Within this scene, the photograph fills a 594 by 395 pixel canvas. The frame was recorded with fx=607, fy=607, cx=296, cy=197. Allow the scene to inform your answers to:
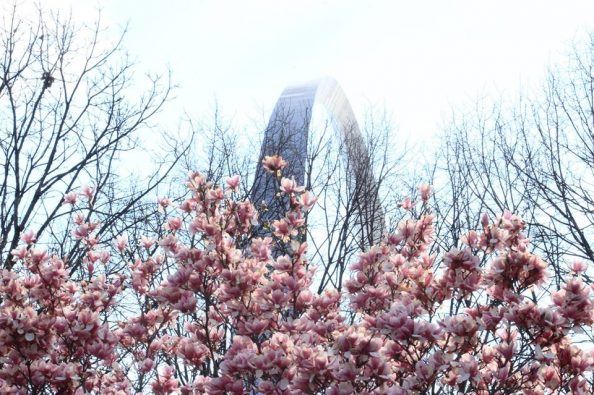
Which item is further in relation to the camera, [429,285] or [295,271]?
[295,271]

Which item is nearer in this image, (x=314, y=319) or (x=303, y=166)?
(x=314, y=319)

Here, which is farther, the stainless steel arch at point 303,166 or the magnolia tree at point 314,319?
the stainless steel arch at point 303,166

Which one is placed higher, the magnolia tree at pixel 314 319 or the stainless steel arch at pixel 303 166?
the stainless steel arch at pixel 303 166

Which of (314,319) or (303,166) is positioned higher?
(303,166)

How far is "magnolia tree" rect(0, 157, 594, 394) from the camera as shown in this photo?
9.97 ft

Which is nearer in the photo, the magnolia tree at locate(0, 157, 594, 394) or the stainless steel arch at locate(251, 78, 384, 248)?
the magnolia tree at locate(0, 157, 594, 394)

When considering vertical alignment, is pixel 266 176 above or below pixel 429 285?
above

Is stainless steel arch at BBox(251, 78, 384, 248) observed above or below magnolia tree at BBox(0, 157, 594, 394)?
above

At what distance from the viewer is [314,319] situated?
361cm

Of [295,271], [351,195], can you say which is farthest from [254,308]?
[351,195]

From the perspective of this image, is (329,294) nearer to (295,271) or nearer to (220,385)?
(295,271)

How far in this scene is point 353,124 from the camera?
1027cm

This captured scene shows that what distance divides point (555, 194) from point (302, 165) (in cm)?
346

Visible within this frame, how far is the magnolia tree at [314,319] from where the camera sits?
3.04 metres
